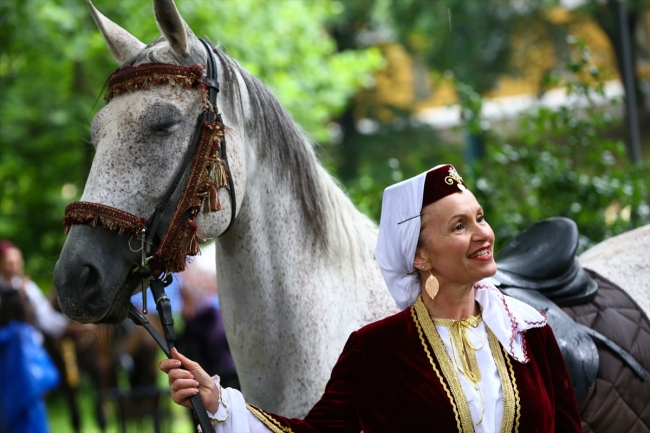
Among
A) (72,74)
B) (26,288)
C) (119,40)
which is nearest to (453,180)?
(119,40)

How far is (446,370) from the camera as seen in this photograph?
2191 mm

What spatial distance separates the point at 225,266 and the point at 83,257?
1.87 feet

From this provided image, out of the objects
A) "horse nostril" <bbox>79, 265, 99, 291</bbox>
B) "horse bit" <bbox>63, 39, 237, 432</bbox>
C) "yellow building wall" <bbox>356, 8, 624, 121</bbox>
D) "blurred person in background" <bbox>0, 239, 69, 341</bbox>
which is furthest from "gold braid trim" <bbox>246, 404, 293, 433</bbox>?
"yellow building wall" <bbox>356, 8, 624, 121</bbox>

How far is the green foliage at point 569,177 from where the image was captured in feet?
16.3

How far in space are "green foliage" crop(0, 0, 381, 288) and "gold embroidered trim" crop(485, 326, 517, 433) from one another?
5908 mm

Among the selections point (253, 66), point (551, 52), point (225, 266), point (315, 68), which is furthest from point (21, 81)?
point (551, 52)

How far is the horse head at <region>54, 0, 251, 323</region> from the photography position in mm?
2404

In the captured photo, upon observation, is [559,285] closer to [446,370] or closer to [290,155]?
[446,370]

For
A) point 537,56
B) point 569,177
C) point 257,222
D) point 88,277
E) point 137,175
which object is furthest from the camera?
point 537,56

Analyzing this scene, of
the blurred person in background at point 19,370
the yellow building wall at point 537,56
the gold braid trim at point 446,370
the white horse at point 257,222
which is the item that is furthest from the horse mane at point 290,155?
the yellow building wall at point 537,56

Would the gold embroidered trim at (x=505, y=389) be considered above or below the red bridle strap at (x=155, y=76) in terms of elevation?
below

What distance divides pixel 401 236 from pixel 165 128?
2.84ft

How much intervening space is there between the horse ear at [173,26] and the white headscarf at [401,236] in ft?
2.97

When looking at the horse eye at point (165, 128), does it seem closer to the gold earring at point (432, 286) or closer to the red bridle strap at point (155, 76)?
the red bridle strap at point (155, 76)
